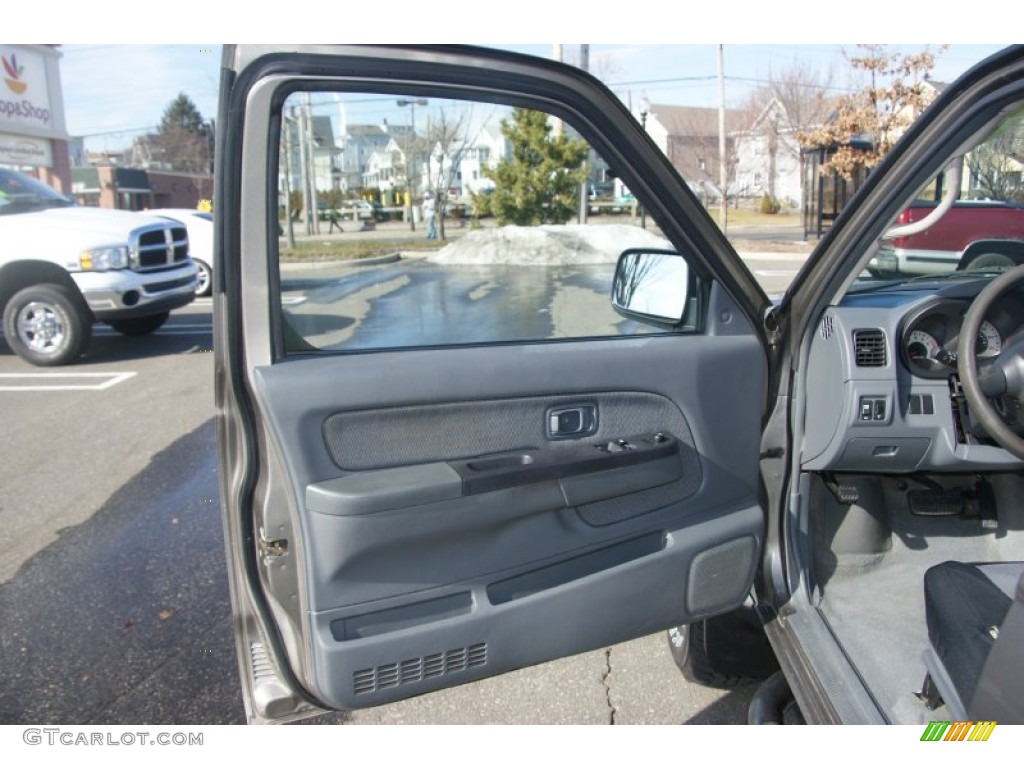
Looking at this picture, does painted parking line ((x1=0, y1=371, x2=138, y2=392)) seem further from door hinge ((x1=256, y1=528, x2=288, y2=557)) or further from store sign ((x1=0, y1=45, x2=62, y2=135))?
store sign ((x1=0, y1=45, x2=62, y2=135))

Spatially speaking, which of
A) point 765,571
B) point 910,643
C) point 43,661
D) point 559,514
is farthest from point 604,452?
point 43,661

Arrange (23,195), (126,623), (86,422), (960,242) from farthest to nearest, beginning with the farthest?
(23,195), (86,422), (126,623), (960,242)

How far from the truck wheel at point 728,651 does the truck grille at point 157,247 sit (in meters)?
7.41

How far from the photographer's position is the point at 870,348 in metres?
2.45

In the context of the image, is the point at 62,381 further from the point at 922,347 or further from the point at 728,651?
the point at 922,347

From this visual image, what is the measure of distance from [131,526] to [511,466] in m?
3.09

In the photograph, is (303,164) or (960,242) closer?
(303,164)

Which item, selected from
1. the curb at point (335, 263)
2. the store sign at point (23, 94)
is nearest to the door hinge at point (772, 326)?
the curb at point (335, 263)

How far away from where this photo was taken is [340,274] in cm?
215

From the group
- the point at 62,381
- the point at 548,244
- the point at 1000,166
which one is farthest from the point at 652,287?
the point at 62,381

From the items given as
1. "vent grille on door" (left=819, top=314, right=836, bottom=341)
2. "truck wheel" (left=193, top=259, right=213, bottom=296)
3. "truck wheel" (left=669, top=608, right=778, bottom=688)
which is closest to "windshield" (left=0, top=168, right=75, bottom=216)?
"truck wheel" (left=193, top=259, right=213, bottom=296)

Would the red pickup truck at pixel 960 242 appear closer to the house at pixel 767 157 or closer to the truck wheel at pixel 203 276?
the truck wheel at pixel 203 276

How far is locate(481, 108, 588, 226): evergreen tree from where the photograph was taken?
2.05m

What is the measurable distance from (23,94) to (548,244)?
15.6 m
